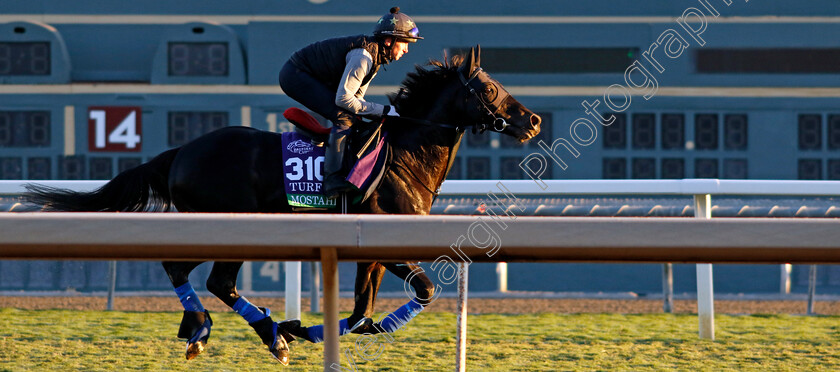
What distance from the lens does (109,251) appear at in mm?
2252

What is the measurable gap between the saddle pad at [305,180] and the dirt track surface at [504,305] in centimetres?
314

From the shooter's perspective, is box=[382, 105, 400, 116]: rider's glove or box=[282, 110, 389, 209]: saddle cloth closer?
box=[282, 110, 389, 209]: saddle cloth

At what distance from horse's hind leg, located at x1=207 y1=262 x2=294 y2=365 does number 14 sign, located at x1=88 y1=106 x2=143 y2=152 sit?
470 centimetres

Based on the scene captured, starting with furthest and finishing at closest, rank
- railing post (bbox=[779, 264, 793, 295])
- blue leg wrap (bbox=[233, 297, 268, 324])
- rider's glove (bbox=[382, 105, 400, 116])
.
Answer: railing post (bbox=[779, 264, 793, 295]), rider's glove (bbox=[382, 105, 400, 116]), blue leg wrap (bbox=[233, 297, 268, 324])

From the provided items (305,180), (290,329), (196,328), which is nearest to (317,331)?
(290,329)

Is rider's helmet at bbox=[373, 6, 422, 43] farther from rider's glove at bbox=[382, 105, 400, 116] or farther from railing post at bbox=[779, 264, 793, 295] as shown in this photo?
railing post at bbox=[779, 264, 793, 295]

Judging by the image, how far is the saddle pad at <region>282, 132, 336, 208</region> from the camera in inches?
172

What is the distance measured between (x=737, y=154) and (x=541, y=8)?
2.33 m

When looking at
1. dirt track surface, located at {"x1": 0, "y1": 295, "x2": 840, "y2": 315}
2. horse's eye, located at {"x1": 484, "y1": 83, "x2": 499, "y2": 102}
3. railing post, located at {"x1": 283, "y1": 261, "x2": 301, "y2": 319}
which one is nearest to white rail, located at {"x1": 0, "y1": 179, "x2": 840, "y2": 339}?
railing post, located at {"x1": 283, "y1": 261, "x2": 301, "y2": 319}

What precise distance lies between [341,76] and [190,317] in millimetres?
1297

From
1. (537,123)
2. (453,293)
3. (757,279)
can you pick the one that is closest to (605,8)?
(757,279)

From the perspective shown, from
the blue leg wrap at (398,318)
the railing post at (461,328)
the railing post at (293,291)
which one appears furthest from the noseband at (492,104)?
the railing post at (293,291)

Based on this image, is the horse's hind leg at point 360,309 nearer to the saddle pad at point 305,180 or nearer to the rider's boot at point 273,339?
the rider's boot at point 273,339

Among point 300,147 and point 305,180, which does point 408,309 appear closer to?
point 305,180
